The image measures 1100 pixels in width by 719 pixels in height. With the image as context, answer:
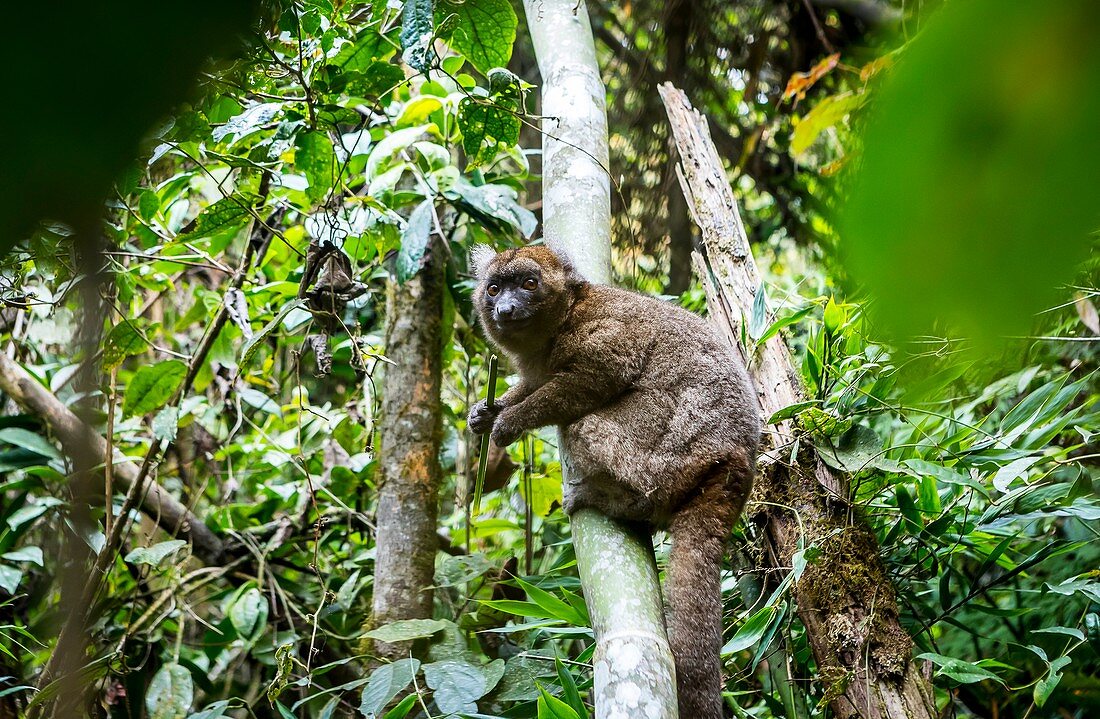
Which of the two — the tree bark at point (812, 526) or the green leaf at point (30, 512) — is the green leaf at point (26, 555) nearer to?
the green leaf at point (30, 512)

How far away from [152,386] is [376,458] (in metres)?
1.51

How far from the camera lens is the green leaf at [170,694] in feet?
15.2

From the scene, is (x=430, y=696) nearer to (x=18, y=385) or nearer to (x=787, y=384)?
(x=787, y=384)

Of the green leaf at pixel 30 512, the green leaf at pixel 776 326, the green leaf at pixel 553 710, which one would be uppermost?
the green leaf at pixel 776 326

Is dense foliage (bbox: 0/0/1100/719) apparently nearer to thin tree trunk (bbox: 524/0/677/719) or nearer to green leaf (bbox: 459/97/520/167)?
green leaf (bbox: 459/97/520/167)

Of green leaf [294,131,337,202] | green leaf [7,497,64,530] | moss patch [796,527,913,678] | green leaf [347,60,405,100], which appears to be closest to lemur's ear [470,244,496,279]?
green leaf [294,131,337,202]

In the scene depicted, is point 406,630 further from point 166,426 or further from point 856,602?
point 856,602

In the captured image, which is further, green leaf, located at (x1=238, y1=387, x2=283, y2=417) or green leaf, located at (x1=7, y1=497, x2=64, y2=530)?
green leaf, located at (x1=238, y1=387, x2=283, y2=417)

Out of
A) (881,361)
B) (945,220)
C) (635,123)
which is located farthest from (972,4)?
(635,123)

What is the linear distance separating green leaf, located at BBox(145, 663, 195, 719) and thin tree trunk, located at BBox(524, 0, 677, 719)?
8.62 ft

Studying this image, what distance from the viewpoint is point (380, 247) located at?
5.32 metres

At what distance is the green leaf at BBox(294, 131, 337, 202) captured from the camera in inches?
175

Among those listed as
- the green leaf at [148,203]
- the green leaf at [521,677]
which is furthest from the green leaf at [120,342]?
the green leaf at [521,677]

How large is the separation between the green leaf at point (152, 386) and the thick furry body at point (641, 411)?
1.95 m
